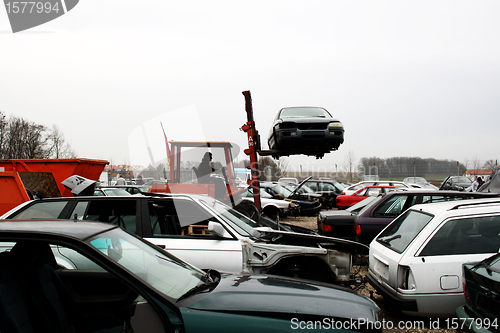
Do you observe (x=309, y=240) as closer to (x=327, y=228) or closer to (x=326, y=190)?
(x=327, y=228)

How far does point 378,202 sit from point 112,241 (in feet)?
18.5

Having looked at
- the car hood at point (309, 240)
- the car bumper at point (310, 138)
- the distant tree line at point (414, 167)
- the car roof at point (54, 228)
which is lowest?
the distant tree line at point (414, 167)

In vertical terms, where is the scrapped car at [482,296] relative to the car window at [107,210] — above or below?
below

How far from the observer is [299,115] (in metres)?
9.55

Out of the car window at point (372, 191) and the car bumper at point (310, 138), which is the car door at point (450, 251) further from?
the car window at point (372, 191)

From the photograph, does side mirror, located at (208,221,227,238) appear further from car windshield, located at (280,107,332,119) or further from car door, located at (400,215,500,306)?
car windshield, located at (280,107,332,119)

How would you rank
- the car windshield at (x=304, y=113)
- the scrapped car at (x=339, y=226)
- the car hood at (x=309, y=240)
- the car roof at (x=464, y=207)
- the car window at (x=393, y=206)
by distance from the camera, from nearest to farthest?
the car roof at (x=464, y=207) < the car hood at (x=309, y=240) < the car window at (x=393, y=206) < the scrapped car at (x=339, y=226) < the car windshield at (x=304, y=113)

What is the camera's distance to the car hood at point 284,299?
221 cm

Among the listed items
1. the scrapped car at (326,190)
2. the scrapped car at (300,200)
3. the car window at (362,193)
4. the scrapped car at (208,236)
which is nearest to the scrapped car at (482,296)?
the scrapped car at (208,236)

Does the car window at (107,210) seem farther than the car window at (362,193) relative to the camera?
No

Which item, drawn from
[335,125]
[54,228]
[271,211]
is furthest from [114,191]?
[54,228]

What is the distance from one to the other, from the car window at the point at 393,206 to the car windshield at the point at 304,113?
3.33 metres

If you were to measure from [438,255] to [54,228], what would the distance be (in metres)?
3.91

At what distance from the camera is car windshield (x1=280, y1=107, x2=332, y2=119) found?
31.2 ft
